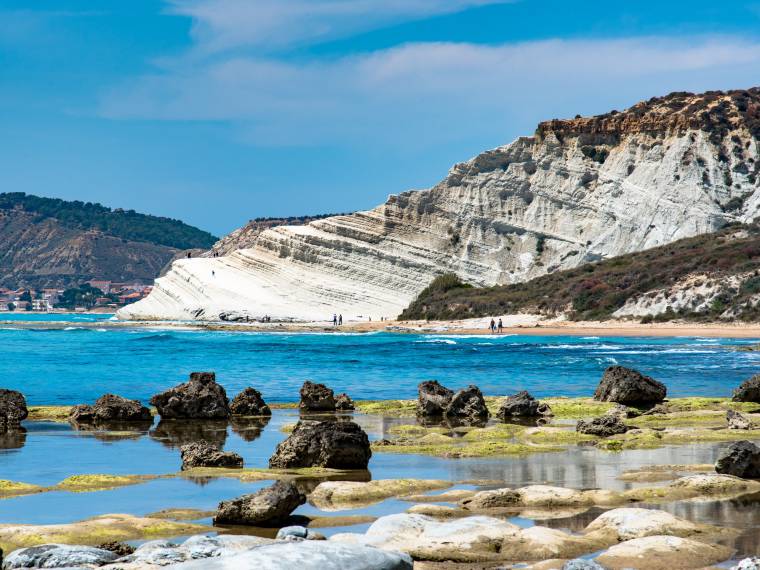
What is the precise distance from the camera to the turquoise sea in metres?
30.6

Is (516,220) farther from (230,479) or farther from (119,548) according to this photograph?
(119,548)

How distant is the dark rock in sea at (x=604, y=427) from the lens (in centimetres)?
1802

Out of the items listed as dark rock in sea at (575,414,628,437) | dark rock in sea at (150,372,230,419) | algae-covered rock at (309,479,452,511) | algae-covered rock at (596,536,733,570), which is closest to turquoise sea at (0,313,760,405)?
dark rock in sea at (150,372,230,419)

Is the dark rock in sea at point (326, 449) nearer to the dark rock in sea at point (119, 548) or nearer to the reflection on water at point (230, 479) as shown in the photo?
the reflection on water at point (230, 479)

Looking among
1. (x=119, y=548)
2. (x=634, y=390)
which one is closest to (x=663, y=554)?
(x=119, y=548)

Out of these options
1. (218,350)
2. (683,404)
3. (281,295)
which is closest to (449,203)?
(281,295)

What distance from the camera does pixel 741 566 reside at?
7980 mm

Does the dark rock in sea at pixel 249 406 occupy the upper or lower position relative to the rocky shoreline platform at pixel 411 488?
→ upper

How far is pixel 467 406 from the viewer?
22328mm

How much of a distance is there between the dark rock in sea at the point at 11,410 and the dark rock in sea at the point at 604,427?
35.6 ft

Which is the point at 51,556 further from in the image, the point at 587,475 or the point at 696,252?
the point at 696,252

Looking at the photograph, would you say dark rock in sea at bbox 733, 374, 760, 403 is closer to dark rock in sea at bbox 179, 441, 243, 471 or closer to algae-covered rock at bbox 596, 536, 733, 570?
dark rock in sea at bbox 179, 441, 243, 471

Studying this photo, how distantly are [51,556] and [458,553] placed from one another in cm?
343

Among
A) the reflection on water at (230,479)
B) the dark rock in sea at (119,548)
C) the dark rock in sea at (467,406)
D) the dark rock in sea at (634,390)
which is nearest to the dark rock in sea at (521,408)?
the dark rock in sea at (467,406)
